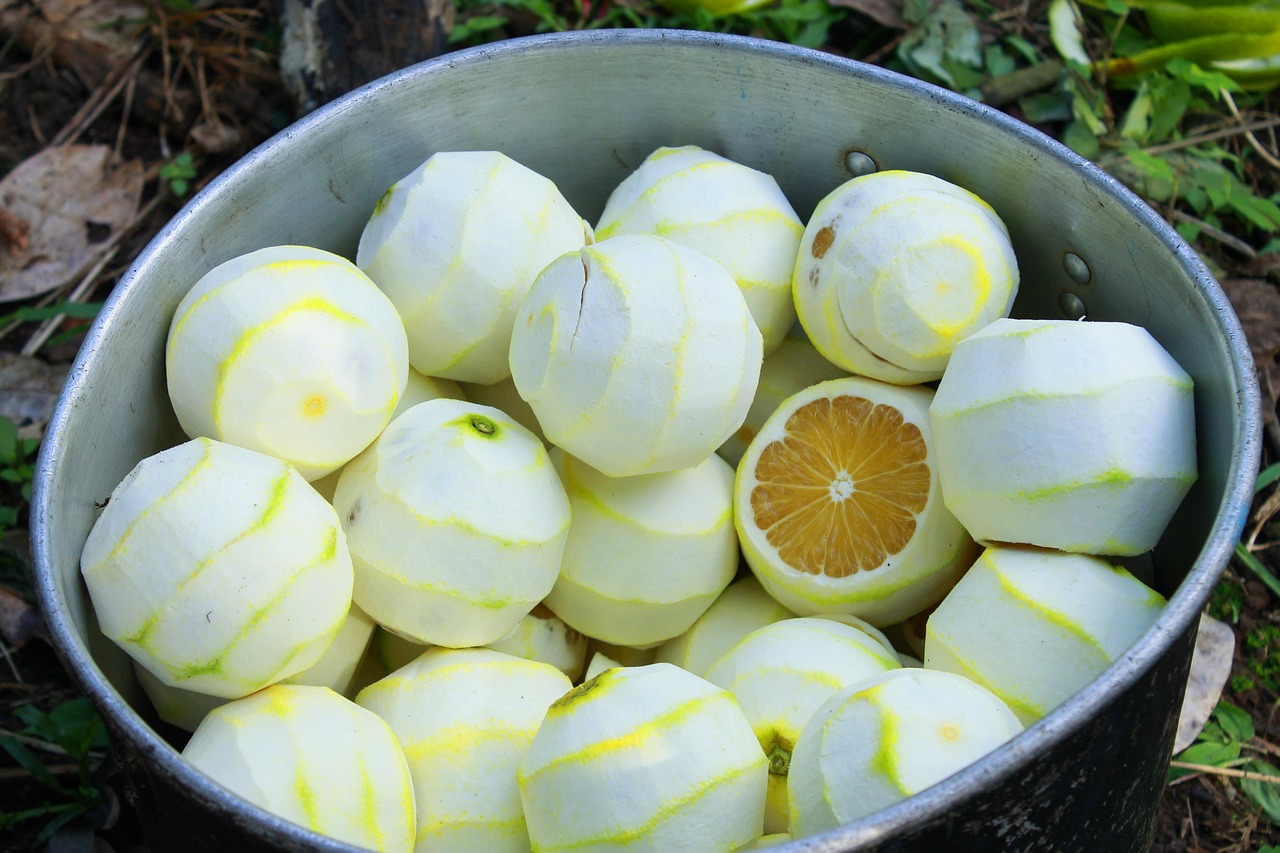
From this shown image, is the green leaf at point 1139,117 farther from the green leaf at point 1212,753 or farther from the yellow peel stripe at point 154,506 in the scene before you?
the yellow peel stripe at point 154,506

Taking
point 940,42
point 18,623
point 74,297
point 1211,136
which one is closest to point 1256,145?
point 1211,136

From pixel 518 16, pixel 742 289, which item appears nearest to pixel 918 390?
pixel 742 289

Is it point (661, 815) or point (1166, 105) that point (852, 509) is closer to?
point (661, 815)

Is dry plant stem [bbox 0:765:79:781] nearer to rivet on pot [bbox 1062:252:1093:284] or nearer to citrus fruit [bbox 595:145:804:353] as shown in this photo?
citrus fruit [bbox 595:145:804:353]

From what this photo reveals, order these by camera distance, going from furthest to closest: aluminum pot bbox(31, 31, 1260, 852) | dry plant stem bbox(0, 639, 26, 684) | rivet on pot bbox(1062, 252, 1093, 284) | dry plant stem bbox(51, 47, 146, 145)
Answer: dry plant stem bbox(51, 47, 146, 145) → dry plant stem bbox(0, 639, 26, 684) → rivet on pot bbox(1062, 252, 1093, 284) → aluminum pot bbox(31, 31, 1260, 852)

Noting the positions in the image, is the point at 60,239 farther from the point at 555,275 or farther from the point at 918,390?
the point at 918,390

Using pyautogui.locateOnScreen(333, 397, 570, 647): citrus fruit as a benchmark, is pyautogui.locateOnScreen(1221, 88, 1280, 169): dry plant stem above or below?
below

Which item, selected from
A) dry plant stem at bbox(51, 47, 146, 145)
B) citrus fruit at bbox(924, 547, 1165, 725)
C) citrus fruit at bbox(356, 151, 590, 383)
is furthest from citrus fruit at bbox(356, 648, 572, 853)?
dry plant stem at bbox(51, 47, 146, 145)
